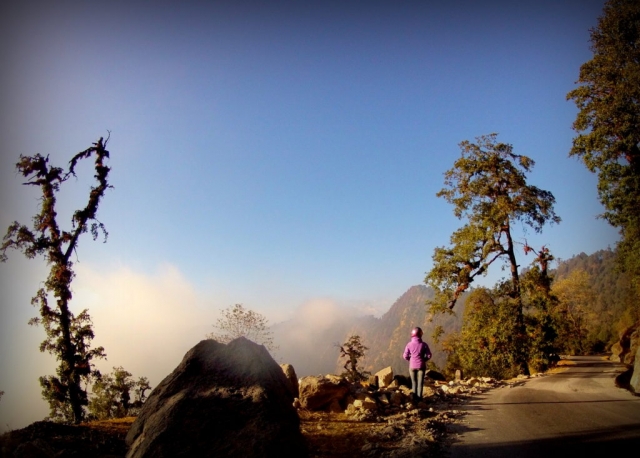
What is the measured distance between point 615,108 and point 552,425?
54.6ft

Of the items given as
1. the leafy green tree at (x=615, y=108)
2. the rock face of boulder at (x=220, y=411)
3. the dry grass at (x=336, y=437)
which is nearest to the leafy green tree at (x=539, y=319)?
the leafy green tree at (x=615, y=108)

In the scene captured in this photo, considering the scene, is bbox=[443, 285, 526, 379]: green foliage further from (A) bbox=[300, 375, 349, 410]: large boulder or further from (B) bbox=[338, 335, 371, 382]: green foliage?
(B) bbox=[338, 335, 371, 382]: green foliage

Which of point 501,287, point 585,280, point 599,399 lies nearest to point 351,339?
point 501,287

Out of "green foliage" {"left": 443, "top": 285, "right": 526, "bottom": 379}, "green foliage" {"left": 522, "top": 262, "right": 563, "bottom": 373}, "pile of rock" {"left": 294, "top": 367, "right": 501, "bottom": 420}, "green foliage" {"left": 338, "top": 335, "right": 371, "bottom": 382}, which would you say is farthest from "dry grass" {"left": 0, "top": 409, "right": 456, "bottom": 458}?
"green foliage" {"left": 338, "top": 335, "right": 371, "bottom": 382}

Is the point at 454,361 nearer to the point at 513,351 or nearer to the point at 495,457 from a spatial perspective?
the point at 513,351

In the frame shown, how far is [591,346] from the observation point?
212 feet

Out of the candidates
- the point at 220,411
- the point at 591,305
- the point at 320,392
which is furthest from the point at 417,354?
the point at 591,305

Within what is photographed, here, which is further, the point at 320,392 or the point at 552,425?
the point at 320,392

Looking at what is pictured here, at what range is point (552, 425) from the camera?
7.88 m

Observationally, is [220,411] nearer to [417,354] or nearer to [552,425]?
[552,425]

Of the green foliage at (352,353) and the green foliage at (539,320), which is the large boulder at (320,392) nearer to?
the green foliage at (539,320)

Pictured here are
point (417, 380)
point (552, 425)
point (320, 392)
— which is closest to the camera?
point (552, 425)

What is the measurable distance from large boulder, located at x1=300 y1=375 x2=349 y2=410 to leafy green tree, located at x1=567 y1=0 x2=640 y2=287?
58.4 ft

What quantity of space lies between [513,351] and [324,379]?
47.7ft
